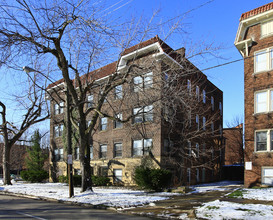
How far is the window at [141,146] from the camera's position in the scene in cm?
2341

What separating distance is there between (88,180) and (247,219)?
377 inches

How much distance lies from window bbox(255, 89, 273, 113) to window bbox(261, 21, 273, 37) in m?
4.38

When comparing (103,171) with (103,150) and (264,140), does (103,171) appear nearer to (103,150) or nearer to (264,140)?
(103,150)

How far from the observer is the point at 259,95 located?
2052 cm

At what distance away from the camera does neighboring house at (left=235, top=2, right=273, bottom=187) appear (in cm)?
1966

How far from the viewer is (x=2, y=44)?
1226cm

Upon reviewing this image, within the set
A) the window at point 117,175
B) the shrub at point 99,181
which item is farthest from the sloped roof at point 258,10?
the shrub at point 99,181

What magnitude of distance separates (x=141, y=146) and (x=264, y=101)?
420 inches

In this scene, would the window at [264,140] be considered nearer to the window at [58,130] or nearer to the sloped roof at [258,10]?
the sloped roof at [258,10]

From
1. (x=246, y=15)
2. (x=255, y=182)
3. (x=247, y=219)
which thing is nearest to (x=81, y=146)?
(x=247, y=219)

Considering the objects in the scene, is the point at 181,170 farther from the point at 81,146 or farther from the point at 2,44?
the point at 2,44

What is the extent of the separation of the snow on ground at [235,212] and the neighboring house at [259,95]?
33.2 feet

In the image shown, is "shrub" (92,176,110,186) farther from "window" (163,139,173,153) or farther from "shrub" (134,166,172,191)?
"shrub" (134,166,172,191)

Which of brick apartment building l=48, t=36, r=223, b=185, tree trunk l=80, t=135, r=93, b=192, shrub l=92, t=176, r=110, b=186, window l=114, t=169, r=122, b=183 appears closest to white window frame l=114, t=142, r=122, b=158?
brick apartment building l=48, t=36, r=223, b=185
